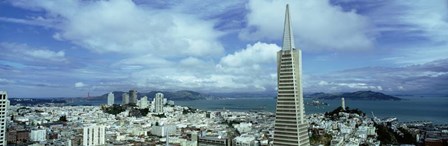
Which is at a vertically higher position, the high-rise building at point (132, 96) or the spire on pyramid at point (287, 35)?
the spire on pyramid at point (287, 35)

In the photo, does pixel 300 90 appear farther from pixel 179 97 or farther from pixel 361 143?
pixel 179 97

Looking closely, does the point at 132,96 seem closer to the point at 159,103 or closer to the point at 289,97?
the point at 159,103

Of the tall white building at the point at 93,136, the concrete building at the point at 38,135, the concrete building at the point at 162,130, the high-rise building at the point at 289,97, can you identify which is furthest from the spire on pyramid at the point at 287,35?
the concrete building at the point at 38,135

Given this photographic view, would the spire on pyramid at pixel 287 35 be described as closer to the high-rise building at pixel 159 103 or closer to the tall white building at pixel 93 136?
the tall white building at pixel 93 136

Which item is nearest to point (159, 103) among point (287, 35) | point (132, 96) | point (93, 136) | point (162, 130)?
point (132, 96)

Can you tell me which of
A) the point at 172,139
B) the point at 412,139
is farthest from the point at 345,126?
the point at 172,139

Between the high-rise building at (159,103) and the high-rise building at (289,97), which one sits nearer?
the high-rise building at (289,97)

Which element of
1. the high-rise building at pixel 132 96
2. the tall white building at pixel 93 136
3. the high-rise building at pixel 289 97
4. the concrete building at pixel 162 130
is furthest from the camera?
the high-rise building at pixel 132 96
